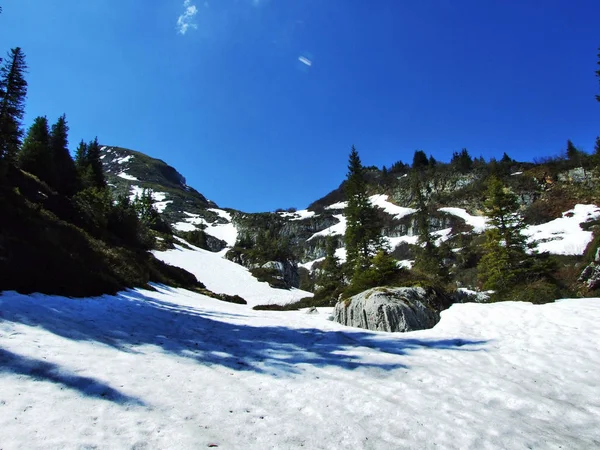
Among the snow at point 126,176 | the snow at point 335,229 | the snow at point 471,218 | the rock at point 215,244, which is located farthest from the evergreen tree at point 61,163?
the snow at point 126,176

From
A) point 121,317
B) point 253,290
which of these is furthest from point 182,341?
point 253,290

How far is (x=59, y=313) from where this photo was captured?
7703mm

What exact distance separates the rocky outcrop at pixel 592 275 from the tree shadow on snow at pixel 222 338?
37.6 feet

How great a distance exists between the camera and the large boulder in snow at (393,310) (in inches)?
426

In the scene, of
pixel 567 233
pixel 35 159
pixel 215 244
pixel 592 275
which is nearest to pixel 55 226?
pixel 35 159

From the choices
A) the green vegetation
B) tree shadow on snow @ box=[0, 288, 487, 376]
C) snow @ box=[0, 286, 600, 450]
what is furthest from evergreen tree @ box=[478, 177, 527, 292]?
the green vegetation

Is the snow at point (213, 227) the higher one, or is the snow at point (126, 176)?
the snow at point (126, 176)

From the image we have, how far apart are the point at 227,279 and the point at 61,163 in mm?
22566

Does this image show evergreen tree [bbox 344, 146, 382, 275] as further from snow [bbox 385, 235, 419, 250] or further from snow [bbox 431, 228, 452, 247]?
snow [bbox 385, 235, 419, 250]

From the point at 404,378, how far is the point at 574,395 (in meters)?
2.66

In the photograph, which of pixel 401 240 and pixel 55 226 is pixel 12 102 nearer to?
pixel 55 226

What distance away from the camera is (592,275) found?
16.2 metres

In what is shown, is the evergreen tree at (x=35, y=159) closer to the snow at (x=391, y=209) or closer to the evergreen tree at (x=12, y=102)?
the evergreen tree at (x=12, y=102)

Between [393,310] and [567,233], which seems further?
[567,233]
